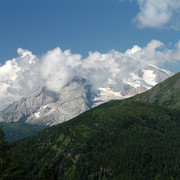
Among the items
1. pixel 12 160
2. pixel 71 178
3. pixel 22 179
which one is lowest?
pixel 71 178

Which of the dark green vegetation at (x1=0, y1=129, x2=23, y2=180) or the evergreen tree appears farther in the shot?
the evergreen tree

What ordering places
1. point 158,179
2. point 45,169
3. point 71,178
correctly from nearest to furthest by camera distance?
point 45,169 < point 71,178 < point 158,179

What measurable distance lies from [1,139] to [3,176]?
8.29 metres

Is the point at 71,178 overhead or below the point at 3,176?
below

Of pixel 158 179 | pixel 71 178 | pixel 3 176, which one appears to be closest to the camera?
pixel 3 176

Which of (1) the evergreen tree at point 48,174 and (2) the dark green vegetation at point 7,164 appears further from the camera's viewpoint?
(1) the evergreen tree at point 48,174

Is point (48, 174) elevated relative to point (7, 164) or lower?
lower

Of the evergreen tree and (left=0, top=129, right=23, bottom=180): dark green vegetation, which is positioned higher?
(left=0, top=129, right=23, bottom=180): dark green vegetation

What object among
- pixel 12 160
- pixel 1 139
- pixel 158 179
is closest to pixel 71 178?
pixel 12 160

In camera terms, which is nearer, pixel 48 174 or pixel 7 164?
pixel 7 164

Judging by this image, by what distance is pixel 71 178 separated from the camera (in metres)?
70.1

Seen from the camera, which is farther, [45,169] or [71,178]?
[71,178]

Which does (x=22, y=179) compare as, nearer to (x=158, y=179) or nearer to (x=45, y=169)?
(x=45, y=169)

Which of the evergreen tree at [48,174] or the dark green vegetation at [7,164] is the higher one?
the dark green vegetation at [7,164]
